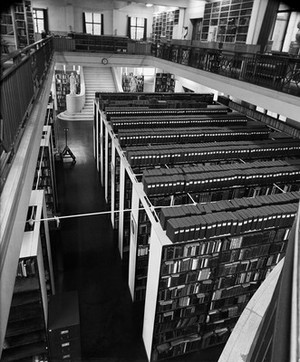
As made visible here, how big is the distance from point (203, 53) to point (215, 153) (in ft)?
17.1

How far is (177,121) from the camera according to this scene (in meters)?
8.16

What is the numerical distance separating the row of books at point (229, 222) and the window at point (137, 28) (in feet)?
68.3

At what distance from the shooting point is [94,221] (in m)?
7.24

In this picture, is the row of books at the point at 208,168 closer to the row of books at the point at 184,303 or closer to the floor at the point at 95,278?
the row of books at the point at 184,303

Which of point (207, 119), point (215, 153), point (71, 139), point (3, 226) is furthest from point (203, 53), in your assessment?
point (3, 226)

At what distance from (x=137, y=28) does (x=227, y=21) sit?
10.7 m

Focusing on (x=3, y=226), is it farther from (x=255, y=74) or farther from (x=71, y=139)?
(x=71, y=139)

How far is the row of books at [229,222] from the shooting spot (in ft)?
12.0

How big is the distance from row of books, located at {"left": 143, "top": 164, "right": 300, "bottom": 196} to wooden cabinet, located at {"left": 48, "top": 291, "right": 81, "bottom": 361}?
207 cm

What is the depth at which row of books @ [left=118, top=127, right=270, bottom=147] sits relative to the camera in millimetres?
6536

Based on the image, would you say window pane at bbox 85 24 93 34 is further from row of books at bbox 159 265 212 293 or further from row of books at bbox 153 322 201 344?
row of books at bbox 153 322 201 344

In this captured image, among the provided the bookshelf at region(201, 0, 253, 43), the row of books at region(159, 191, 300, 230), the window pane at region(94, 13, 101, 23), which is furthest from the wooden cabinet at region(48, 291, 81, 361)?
the window pane at region(94, 13, 101, 23)

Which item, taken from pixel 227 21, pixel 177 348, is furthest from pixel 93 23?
pixel 177 348

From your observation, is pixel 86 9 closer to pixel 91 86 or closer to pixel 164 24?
pixel 164 24
